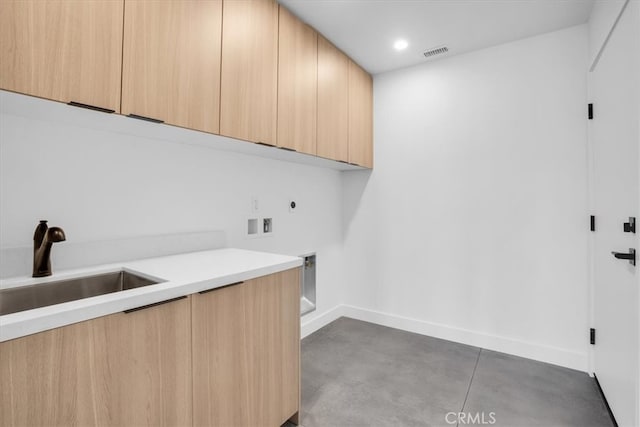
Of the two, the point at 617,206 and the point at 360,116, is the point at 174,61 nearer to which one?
the point at 360,116

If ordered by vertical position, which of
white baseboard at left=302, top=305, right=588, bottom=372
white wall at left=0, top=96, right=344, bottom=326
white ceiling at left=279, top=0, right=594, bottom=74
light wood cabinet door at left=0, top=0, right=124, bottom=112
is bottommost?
white baseboard at left=302, top=305, right=588, bottom=372

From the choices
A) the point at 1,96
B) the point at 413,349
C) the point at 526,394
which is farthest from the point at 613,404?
the point at 1,96

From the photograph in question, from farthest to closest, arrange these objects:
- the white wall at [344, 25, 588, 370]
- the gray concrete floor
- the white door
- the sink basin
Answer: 1. the white wall at [344, 25, 588, 370]
2. the gray concrete floor
3. the white door
4. the sink basin

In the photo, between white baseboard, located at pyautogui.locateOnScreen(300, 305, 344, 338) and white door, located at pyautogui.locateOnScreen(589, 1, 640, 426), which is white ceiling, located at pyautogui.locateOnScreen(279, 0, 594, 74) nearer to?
white door, located at pyautogui.locateOnScreen(589, 1, 640, 426)

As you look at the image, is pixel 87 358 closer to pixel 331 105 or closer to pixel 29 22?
pixel 29 22

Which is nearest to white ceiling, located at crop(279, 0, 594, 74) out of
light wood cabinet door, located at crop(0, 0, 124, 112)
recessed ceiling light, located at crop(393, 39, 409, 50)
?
recessed ceiling light, located at crop(393, 39, 409, 50)

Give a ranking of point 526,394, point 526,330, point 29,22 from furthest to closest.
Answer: point 526,330 < point 526,394 < point 29,22

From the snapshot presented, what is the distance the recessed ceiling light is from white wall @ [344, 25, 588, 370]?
0.41m

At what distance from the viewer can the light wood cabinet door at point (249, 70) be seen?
1.59 meters

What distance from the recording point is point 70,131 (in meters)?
1.40

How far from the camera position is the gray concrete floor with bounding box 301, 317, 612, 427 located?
1.71 meters

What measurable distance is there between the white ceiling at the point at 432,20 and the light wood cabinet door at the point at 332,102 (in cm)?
12

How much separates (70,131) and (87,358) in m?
1.05

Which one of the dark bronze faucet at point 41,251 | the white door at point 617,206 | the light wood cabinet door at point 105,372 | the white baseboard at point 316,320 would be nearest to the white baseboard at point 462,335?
the white baseboard at point 316,320
